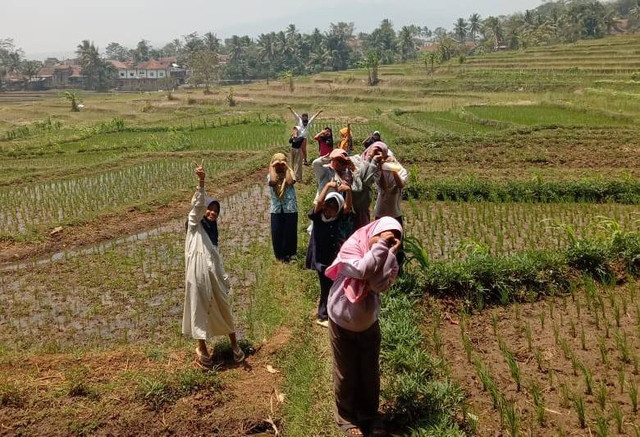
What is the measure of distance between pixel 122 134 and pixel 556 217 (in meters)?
21.7

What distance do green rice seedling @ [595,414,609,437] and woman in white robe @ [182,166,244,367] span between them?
10.2 ft

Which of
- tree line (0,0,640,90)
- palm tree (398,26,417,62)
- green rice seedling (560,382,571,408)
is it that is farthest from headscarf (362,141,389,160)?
palm tree (398,26,417,62)

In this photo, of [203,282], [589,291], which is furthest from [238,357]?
[589,291]

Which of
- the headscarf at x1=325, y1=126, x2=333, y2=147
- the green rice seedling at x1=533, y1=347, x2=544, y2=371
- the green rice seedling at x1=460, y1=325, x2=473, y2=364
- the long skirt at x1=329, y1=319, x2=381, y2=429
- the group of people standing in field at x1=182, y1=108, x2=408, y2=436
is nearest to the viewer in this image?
the group of people standing in field at x1=182, y1=108, x2=408, y2=436

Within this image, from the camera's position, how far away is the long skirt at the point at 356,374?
13.8 ft

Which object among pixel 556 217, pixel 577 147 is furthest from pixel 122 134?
pixel 556 217

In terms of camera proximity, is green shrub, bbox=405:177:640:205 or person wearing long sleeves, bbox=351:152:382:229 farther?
green shrub, bbox=405:177:640:205

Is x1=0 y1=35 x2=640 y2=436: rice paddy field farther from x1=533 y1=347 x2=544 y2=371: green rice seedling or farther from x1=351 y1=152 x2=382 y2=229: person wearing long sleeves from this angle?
x1=351 y1=152 x2=382 y2=229: person wearing long sleeves

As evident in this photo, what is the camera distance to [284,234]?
26.6ft

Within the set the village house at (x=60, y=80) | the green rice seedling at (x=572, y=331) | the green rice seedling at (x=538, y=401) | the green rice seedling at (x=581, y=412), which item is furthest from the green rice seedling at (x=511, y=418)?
the village house at (x=60, y=80)

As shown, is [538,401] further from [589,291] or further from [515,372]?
[589,291]

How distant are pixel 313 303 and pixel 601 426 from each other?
11.3 feet

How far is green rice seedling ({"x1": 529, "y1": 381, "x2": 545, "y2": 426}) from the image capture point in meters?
4.21

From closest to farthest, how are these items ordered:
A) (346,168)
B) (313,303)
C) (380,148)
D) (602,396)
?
(602,396) < (346,168) < (380,148) < (313,303)
